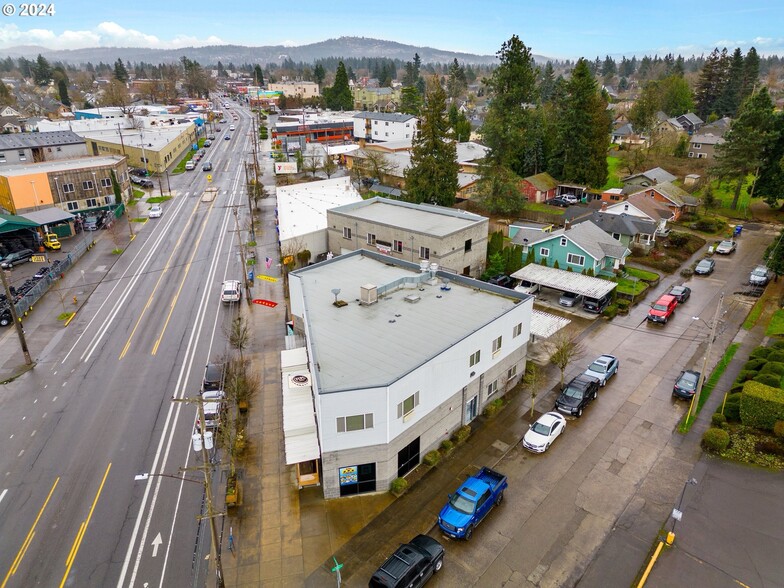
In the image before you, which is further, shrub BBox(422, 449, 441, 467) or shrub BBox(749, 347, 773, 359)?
shrub BBox(749, 347, 773, 359)

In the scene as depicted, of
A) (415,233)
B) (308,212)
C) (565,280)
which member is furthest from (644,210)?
(308,212)

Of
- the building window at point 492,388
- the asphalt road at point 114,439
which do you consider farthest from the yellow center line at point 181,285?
the building window at point 492,388

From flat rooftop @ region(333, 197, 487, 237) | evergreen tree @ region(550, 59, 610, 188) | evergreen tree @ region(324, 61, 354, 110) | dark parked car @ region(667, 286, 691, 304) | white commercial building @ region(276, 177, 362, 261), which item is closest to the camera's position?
dark parked car @ region(667, 286, 691, 304)

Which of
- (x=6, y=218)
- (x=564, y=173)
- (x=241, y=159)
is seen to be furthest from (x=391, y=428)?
(x=241, y=159)

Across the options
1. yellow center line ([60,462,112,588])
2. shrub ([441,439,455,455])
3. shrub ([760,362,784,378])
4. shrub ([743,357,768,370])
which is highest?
shrub ([760,362,784,378])

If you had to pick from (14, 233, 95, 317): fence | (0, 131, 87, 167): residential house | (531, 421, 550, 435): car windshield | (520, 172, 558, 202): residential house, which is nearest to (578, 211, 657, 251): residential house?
(520, 172, 558, 202): residential house

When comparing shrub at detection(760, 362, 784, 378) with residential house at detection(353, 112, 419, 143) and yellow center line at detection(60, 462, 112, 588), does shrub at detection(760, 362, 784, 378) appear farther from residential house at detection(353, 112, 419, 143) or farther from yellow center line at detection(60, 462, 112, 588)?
residential house at detection(353, 112, 419, 143)

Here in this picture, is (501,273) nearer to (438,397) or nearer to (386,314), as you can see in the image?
(386,314)
